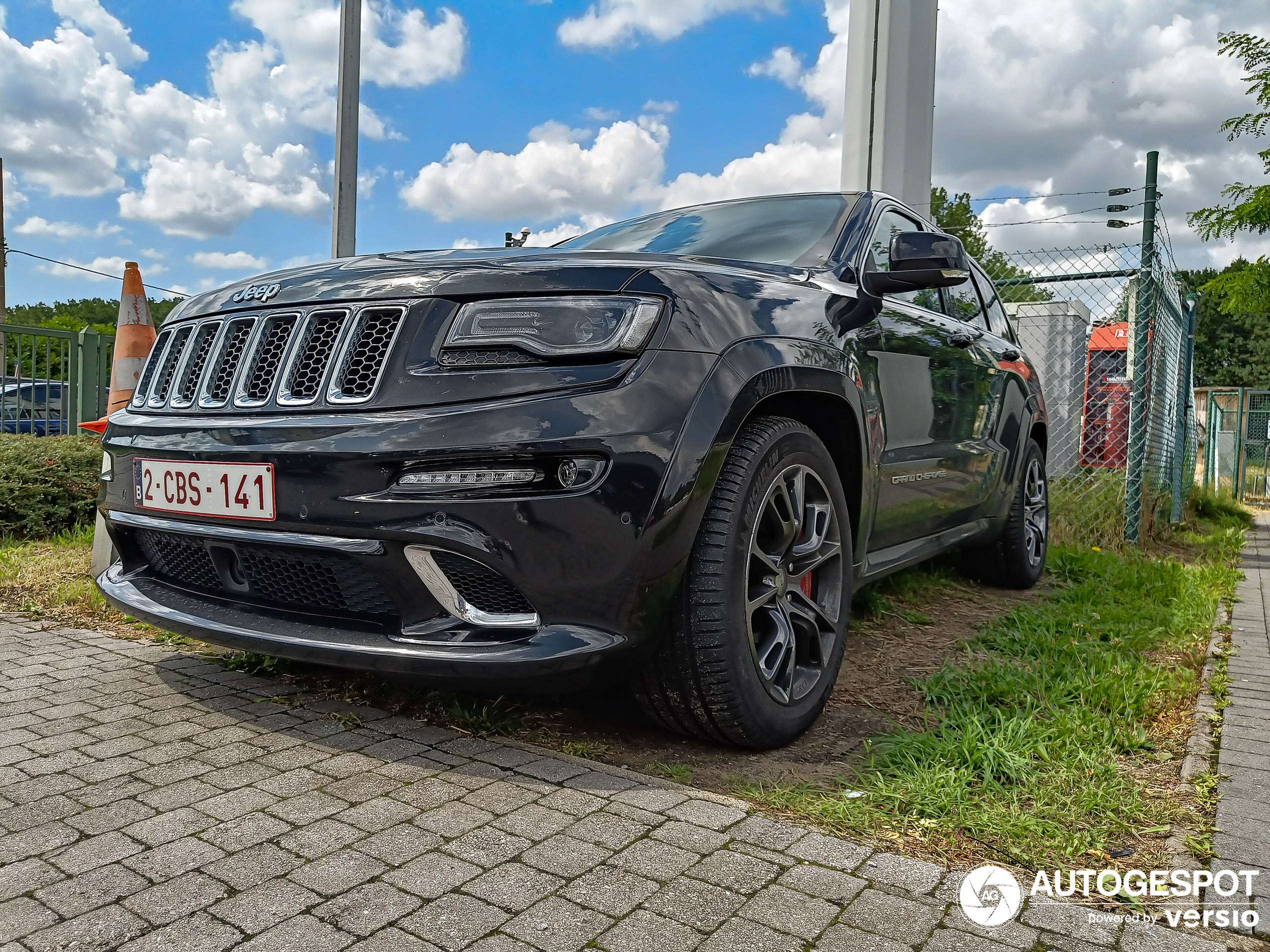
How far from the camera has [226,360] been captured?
105 inches

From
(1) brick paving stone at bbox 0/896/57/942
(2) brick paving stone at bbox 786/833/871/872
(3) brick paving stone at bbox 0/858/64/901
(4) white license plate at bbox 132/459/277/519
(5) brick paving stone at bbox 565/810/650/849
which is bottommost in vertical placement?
(1) brick paving stone at bbox 0/896/57/942

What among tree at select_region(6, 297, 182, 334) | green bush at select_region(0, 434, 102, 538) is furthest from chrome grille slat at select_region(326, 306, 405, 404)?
tree at select_region(6, 297, 182, 334)

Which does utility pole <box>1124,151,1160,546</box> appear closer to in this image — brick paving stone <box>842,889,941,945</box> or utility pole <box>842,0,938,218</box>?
utility pole <box>842,0,938,218</box>

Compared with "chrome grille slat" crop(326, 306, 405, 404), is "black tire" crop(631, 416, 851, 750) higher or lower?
lower

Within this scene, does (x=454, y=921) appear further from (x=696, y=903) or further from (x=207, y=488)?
(x=207, y=488)

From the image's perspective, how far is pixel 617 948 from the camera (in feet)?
5.40

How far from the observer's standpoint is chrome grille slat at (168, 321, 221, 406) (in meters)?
2.74

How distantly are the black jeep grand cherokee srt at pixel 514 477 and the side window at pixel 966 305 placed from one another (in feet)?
5.17

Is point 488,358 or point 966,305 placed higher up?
point 966,305

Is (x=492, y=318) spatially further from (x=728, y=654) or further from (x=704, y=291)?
(x=728, y=654)

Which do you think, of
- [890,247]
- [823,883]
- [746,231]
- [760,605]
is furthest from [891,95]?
[823,883]

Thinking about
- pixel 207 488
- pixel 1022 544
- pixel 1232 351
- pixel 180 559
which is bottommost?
pixel 1022 544

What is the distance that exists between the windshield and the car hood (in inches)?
18.7

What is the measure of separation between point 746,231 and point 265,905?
265cm
